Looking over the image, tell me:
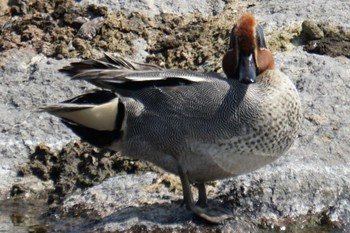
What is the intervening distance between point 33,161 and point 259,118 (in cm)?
197

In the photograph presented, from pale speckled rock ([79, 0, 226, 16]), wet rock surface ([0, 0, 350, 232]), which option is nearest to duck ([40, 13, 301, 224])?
wet rock surface ([0, 0, 350, 232])

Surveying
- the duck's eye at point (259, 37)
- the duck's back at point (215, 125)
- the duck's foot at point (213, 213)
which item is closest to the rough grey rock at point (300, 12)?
the duck's eye at point (259, 37)

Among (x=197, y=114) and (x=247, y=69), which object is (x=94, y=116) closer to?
(x=197, y=114)

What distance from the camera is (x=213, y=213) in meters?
6.68

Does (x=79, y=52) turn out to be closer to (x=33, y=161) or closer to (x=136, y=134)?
(x=33, y=161)

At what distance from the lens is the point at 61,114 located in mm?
6824

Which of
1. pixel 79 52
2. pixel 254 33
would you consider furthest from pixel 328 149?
pixel 79 52

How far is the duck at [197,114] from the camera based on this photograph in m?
6.54

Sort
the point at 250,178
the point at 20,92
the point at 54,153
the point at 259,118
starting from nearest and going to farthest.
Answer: the point at 259,118 < the point at 250,178 < the point at 54,153 < the point at 20,92

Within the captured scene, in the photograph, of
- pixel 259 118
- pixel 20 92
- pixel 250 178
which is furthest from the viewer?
pixel 20 92

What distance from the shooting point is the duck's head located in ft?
21.6

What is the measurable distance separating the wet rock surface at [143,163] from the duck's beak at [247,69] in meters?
0.75

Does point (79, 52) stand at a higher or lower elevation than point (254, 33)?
lower

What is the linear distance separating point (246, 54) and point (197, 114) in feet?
1.62
